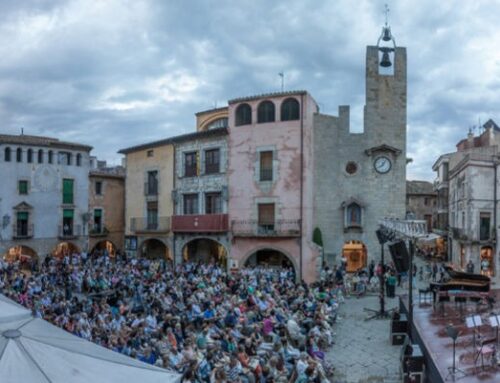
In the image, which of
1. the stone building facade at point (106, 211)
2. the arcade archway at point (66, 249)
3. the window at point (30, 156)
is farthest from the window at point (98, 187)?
the window at point (30, 156)

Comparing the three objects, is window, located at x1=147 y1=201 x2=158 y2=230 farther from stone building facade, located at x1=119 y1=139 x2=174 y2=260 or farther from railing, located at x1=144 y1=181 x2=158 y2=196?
railing, located at x1=144 y1=181 x2=158 y2=196

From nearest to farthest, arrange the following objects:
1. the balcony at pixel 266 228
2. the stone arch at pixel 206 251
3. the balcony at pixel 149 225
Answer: the balcony at pixel 266 228 < the stone arch at pixel 206 251 < the balcony at pixel 149 225

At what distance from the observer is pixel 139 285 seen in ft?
64.6

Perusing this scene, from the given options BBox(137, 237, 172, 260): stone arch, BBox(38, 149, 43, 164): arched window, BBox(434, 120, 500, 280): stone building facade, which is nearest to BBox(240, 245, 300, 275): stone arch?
BBox(137, 237, 172, 260): stone arch

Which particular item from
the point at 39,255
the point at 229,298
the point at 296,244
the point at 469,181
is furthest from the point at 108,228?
the point at 469,181

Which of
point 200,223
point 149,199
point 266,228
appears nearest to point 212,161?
point 200,223

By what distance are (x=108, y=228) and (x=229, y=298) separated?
22965 millimetres

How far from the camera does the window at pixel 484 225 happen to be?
3139 cm

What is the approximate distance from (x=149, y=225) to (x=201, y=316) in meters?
17.3

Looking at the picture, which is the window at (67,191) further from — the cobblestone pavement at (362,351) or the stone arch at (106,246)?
the cobblestone pavement at (362,351)

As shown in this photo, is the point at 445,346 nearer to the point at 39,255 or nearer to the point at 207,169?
the point at 207,169

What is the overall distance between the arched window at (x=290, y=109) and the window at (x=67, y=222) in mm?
18776

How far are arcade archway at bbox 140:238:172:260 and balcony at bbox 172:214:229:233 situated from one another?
425cm

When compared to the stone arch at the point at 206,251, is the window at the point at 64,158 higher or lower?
higher
